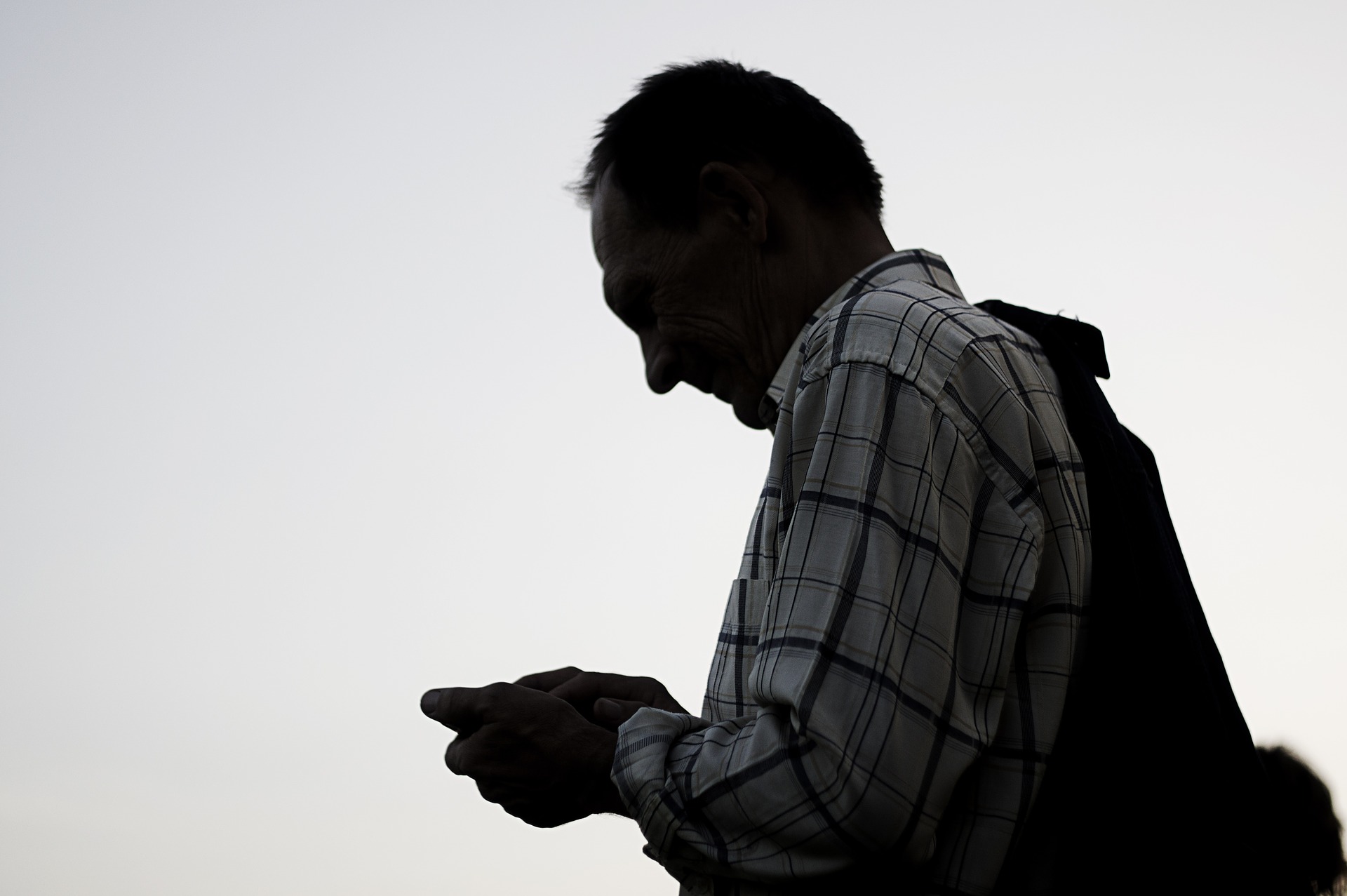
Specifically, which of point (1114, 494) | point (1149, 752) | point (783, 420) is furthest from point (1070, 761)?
point (783, 420)

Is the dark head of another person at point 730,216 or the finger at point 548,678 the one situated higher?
the dark head of another person at point 730,216

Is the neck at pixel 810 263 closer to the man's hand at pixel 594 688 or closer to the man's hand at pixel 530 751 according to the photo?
the man's hand at pixel 594 688

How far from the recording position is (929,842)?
1260mm

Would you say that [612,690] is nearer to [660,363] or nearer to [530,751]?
[530,751]

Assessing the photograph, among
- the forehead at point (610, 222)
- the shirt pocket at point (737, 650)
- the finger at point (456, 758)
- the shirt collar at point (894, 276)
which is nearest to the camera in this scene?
the shirt pocket at point (737, 650)

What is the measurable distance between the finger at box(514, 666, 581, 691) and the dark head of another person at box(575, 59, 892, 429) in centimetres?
53

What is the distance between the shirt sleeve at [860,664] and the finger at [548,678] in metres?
0.43

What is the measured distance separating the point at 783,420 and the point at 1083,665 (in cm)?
44

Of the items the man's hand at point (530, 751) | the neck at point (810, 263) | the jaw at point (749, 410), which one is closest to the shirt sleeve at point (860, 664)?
the man's hand at point (530, 751)

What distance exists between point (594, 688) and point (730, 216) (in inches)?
29.2

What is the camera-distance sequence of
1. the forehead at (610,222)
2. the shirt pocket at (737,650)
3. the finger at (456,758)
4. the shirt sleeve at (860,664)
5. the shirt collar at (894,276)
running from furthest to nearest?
1. the forehead at (610,222)
2. the shirt collar at (894,276)
3. the finger at (456,758)
4. the shirt pocket at (737,650)
5. the shirt sleeve at (860,664)

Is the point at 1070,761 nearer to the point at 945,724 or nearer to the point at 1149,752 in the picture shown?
the point at 1149,752

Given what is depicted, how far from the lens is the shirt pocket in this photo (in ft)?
4.77

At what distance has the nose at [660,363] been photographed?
81.9 inches
